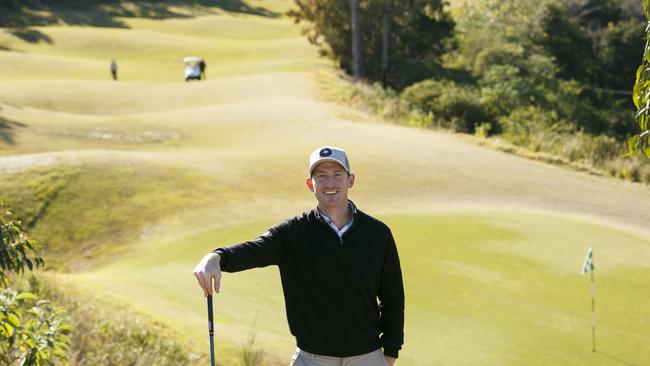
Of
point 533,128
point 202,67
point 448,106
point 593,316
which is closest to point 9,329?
point 593,316

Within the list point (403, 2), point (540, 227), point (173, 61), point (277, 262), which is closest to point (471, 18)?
point (403, 2)

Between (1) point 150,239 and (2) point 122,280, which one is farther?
(1) point 150,239

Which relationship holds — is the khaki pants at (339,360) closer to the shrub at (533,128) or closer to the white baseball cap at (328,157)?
the white baseball cap at (328,157)

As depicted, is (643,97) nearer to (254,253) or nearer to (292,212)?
(254,253)

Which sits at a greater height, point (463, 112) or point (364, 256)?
point (364, 256)

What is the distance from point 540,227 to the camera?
16000 millimetres

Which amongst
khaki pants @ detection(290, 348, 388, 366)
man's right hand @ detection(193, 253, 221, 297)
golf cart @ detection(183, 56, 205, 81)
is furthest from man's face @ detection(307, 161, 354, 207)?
golf cart @ detection(183, 56, 205, 81)

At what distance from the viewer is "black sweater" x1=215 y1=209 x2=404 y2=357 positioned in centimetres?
468

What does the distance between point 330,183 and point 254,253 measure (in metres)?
0.54

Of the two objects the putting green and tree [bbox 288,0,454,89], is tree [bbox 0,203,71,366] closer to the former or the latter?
the putting green

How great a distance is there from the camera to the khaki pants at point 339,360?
480cm

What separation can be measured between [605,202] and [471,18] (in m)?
42.2

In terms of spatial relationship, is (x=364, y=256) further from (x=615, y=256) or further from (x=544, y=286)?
(x=615, y=256)

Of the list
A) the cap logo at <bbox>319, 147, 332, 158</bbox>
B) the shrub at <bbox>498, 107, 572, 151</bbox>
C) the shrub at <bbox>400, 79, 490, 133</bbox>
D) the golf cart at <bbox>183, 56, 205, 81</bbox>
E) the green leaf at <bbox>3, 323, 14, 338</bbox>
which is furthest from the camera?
the golf cart at <bbox>183, 56, 205, 81</bbox>
